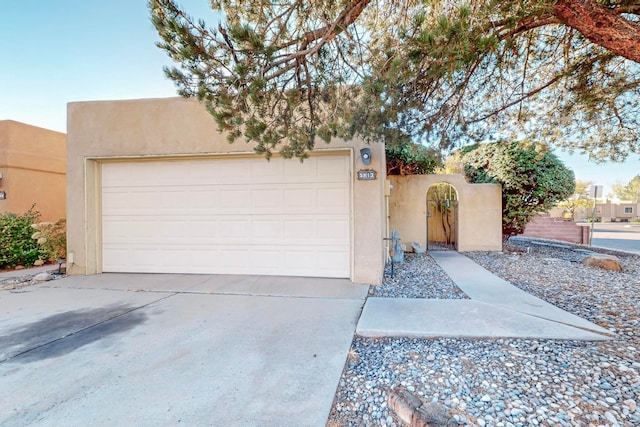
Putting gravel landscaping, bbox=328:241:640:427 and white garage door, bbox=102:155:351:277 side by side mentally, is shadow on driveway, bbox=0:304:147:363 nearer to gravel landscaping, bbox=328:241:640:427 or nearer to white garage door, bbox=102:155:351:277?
white garage door, bbox=102:155:351:277

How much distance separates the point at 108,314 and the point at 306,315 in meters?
2.60

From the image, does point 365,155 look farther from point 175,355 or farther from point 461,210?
point 461,210

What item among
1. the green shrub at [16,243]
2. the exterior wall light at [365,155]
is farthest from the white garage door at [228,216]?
the green shrub at [16,243]

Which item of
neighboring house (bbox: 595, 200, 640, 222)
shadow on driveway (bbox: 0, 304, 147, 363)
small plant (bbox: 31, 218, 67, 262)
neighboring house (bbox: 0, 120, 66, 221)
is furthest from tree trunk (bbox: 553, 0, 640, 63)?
neighboring house (bbox: 595, 200, 640, 222)

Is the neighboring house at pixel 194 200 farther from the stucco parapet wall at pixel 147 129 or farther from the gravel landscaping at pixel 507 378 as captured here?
the gravel landscaping at pixel 507 378

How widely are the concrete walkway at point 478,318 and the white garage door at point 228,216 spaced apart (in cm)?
182

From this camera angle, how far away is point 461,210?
8.70m

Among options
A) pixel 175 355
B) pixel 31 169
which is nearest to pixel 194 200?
pixel 175 355

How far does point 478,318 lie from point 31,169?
11940 millimetres

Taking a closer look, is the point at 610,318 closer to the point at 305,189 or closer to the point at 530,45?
the point at 530,45

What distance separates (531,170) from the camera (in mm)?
8031

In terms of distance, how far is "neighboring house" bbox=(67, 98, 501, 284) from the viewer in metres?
5.55

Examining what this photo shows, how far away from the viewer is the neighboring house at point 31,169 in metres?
8.38

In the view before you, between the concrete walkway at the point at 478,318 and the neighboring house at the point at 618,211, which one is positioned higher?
the neighboring house at the point at 618,211
